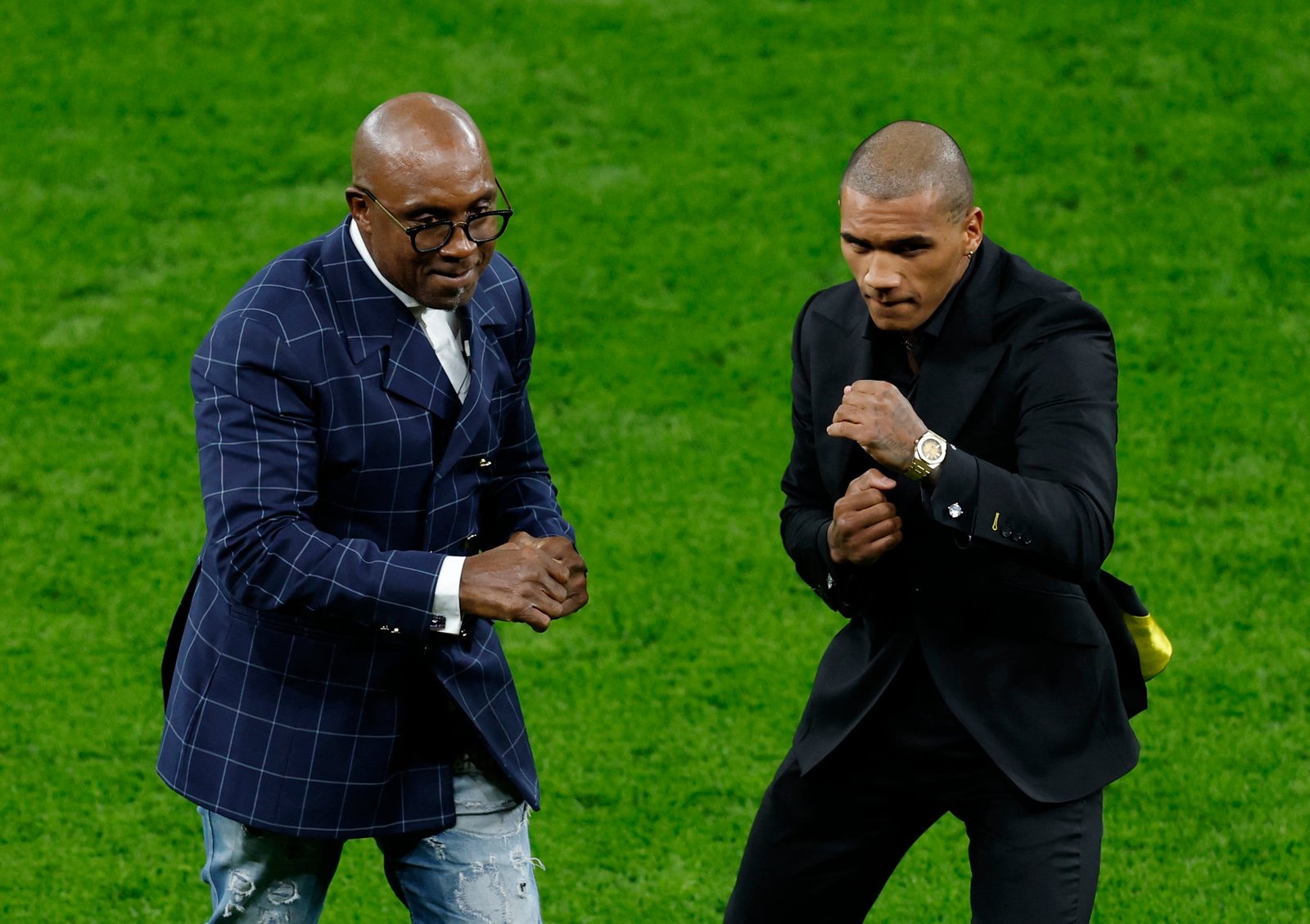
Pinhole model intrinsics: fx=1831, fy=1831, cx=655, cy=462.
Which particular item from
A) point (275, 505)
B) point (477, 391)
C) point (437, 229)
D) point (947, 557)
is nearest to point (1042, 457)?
point (947, 557)

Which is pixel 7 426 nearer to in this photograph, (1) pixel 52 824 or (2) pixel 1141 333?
(1) pixel 52 824

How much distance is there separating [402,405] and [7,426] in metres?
5.57

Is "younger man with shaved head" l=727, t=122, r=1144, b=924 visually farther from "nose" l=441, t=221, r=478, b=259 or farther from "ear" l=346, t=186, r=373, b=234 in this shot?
"ear" l=346, t=186, r=373, b=234

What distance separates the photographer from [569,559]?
4086mm

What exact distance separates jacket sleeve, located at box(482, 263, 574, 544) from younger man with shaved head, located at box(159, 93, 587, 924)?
0.05 feet

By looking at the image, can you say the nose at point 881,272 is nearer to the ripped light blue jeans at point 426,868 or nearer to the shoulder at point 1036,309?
the shoulder at point 1036,309

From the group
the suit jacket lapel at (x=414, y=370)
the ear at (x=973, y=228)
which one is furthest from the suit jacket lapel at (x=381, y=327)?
the ear at (x=973, y=228)

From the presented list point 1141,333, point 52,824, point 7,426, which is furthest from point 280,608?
point 1141,333

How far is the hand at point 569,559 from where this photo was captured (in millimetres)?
4008

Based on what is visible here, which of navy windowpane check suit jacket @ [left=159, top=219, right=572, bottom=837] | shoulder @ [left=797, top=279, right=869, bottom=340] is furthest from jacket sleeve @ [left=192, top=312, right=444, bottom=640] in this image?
shoulder @ [left=797, top=279, right=869, bottom=340]

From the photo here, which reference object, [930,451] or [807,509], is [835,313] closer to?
[807,509]

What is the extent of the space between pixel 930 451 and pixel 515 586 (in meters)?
0.91

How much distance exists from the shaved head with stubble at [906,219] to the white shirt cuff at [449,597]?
1081 mm

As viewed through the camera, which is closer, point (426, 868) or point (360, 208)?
point (360, 208)
